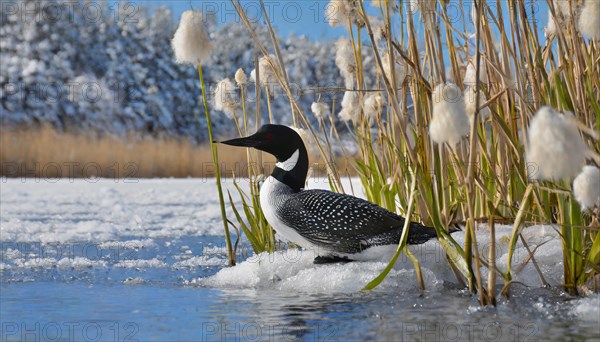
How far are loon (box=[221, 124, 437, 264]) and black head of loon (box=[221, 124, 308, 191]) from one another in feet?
0.10

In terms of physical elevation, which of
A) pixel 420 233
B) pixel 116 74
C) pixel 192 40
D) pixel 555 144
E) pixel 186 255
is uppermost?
pixel 116 74

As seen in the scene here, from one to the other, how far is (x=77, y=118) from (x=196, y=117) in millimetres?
3037

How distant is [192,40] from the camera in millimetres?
2947

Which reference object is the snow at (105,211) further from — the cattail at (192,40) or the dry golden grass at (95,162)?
the cattail at (192,40)

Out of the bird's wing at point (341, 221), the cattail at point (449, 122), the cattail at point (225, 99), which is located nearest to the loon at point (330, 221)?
the bird's wing at point (341, 221)

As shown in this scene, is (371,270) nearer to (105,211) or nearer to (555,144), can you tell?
(555,144)

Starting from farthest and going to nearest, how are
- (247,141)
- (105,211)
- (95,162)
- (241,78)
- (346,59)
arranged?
(95,162) → (105,211) → (346,59) → (241,78) → (247,141)

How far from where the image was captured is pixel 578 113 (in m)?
2.67

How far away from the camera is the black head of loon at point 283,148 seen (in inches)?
132

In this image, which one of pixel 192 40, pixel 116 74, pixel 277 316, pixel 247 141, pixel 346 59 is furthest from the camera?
pixel 116 74

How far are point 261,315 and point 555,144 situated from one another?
1135 millimetres

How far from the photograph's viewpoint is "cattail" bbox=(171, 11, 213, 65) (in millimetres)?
2939

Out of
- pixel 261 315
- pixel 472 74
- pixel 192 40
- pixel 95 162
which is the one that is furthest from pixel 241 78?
pixel 95 162

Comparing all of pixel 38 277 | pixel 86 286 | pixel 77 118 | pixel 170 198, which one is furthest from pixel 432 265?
pixel 77 118
